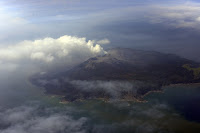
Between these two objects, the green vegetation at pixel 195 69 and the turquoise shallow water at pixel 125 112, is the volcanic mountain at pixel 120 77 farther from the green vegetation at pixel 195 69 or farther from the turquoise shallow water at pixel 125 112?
the turquoise shallow water at pixel 125 112

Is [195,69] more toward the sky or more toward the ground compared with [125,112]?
more toward the sky

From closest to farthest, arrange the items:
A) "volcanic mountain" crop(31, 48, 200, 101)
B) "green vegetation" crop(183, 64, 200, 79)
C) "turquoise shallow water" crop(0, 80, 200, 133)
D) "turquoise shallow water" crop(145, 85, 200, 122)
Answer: "turquoise shallow water" crop(0, 80, 200, 133), "turquoise shallow water" crop(145, 85, 200, 122), "volcanic mountain" crop(31, 48, 200, 101), "green vegetation" crop(183, 64, 200, 79)

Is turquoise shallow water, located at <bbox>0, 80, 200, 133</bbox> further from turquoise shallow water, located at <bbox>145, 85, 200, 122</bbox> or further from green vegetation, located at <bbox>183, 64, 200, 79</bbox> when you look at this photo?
green vegetation, located at <bbox>183, 64, 200, 79</bbox>

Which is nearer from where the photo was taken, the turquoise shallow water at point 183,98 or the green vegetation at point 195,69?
the turquoise shallow water at point 183,98

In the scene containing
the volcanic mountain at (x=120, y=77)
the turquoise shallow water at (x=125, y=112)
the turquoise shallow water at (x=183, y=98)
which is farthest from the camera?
the volcanic mountain at (x=120, y=77)

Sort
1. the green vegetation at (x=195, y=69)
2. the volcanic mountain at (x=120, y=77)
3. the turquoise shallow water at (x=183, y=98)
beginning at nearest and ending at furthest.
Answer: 1. the turquoise shallow water at (x=183, y=98)
2. the volcanic mountain at (x=120, y=77)
3. the green vegetation at (x=195, y=69)

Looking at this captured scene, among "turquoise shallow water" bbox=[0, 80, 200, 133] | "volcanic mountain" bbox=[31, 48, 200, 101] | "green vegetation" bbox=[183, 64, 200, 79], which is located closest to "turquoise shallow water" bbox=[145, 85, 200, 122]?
"turquoise shallow water" bbox=[0, 80, 200, 133]


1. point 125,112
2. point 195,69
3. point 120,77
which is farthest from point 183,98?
point 120,77

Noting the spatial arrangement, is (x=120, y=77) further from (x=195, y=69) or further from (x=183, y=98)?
(x=195, y=69)

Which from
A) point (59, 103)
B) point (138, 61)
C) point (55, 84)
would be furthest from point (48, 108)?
point (138, 61)

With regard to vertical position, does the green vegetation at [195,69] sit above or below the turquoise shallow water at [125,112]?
above

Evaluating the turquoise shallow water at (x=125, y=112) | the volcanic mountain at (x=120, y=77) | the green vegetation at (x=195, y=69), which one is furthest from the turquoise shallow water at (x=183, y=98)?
the green vegetation at (x=195, y=69)

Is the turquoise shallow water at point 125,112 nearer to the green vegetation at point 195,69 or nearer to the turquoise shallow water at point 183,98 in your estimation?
the turquoise shallow water at point 183,98

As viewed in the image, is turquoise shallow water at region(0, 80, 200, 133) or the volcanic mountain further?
the volcanic mountain
